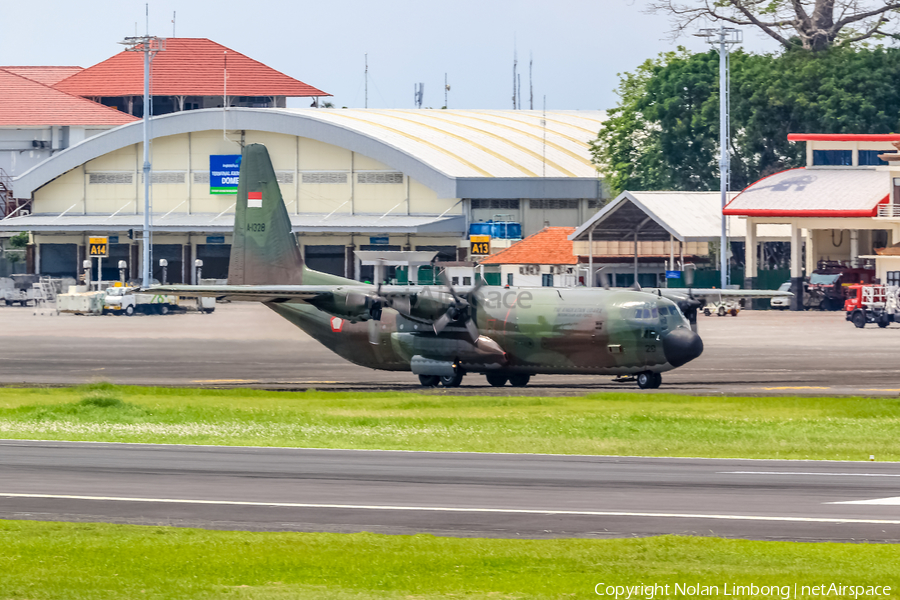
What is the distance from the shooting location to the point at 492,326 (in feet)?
129

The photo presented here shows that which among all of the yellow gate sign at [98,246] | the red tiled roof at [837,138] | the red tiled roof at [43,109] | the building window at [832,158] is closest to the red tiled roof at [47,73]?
the red tiled roof at [43,109]

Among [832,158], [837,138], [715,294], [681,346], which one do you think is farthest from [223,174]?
[681,346]

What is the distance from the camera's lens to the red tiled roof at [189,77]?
155250mm

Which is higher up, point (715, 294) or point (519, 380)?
point (715, 294)

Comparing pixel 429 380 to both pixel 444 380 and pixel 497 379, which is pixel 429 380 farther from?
pixel 497 379

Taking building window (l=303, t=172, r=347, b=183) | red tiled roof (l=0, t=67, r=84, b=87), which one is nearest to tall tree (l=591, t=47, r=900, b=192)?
building window (l=303, t=172, r=347, b=183)

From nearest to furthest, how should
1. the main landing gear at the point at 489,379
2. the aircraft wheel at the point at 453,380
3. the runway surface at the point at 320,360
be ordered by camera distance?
the aircraft wheel at the point at 453,380 < the main landing gear at the point at 489,379 < the runway surface at the point at 320,360

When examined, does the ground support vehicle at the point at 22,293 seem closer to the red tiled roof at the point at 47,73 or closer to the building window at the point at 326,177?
the building window at the point at 326,177

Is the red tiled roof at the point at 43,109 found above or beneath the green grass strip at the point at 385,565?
above

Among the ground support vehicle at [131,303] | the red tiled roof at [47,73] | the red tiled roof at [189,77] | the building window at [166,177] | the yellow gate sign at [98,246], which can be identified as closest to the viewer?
the ground support vehicle at [131,303]

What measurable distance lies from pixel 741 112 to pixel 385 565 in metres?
100

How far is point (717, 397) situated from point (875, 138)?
66.5 m

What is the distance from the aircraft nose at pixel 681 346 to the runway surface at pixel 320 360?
4.13ft

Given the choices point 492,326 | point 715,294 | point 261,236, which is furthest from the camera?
point 261,236
